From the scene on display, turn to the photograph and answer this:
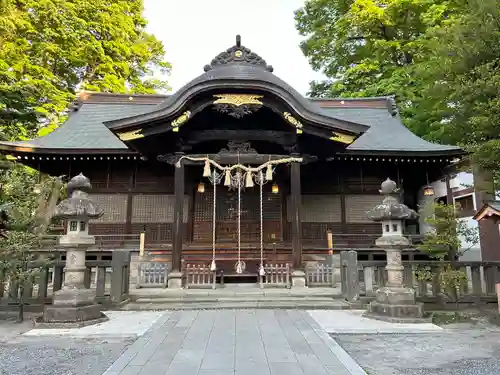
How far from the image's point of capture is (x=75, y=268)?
20.6ft

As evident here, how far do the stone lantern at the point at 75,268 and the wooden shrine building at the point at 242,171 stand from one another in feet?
9.85

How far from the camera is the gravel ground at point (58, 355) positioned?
12.4ft

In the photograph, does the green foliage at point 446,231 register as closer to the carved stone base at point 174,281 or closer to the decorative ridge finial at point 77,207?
the carved stone base at point 174,281

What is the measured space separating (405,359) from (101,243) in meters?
10.1

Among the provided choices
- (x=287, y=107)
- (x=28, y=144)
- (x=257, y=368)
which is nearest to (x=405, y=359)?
(x=257, y=368)

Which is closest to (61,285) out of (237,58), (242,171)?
(242,171)

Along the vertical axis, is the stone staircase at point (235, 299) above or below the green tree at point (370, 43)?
below

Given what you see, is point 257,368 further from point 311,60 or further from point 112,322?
point 311,60

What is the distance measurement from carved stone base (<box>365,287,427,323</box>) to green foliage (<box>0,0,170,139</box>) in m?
14.6

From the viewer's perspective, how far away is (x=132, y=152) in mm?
11328

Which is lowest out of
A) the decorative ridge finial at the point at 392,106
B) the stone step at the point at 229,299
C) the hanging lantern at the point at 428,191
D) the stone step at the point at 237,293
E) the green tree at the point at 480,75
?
the stone step at the point at 229,299

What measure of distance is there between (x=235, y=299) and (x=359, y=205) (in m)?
6.63

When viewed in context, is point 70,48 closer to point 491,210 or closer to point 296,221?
point 296,221

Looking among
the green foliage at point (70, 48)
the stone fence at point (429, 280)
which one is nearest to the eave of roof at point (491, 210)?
the stone fence at point (429, 280)
